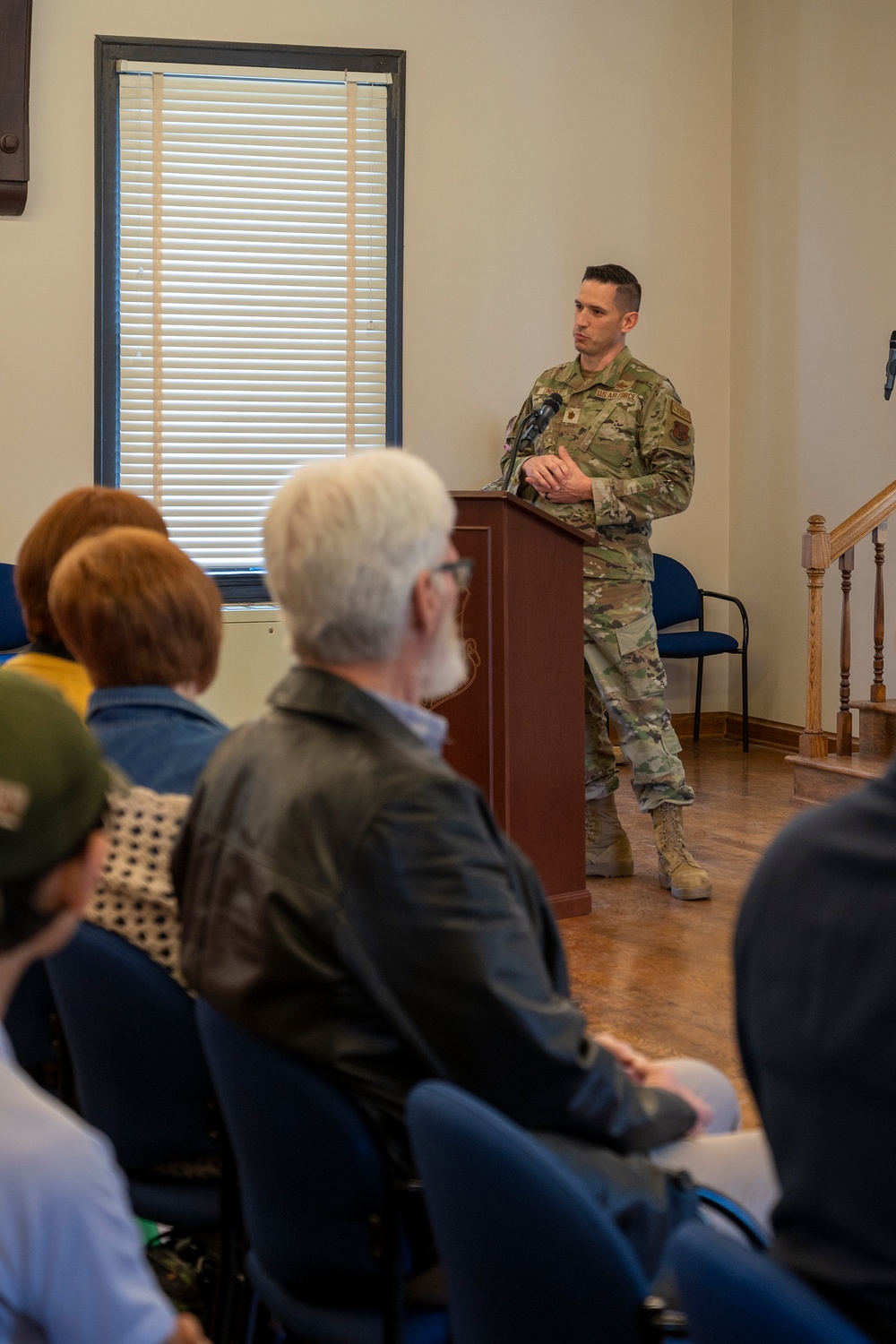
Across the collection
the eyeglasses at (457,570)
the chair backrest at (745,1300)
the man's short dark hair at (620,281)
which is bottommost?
the chair backrest at (745,1300)

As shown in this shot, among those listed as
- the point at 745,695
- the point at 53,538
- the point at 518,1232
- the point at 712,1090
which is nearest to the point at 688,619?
the point at 745,695

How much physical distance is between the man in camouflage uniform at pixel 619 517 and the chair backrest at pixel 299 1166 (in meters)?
2.87

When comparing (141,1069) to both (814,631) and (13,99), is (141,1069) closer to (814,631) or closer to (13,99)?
(814,631)

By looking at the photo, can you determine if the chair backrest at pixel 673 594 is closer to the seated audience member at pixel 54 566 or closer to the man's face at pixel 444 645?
the seated audience member at pixel 54 566

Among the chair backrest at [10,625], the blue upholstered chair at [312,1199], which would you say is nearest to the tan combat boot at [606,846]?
the chair backrest at [10,625]

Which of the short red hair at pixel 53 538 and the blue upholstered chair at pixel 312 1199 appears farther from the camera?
the short red hair at pixel 53 538

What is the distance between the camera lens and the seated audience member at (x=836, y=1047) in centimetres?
88

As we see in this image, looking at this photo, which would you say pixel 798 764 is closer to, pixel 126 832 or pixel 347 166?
pixel 347 166

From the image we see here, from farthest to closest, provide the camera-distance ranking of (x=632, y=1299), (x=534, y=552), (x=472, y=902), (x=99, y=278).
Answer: (x=99, y=278) < (x=534, y=552) < (x=472, y=902) < (x=632, y=1299)

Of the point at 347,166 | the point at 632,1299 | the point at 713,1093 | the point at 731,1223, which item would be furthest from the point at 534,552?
the point at 347,166

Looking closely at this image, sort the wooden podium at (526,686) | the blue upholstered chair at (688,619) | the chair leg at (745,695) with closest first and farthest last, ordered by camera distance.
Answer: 1. the wooden podium at (526,686)
2. the blue upholstered chair at (688,619)
3. the chair leg at (745,695)

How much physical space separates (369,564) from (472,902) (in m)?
0.37

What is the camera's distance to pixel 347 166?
6.34 m

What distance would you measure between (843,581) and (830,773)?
0.79 metres
